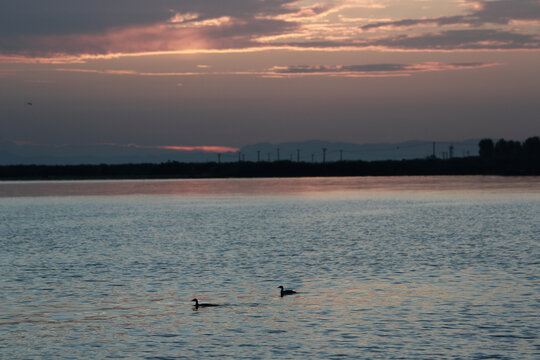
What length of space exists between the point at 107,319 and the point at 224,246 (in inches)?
1104

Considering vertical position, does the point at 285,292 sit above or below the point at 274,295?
above

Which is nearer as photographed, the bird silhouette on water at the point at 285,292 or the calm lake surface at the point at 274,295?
the calm lake surface at the point at 274,295

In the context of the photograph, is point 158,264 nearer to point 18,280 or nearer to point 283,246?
point 18,280

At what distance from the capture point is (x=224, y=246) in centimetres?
5597

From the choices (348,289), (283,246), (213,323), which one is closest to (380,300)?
(348,289)

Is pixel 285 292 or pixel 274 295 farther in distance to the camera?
pixel 274 295

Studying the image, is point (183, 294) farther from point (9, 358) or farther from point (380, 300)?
point (9, 358)

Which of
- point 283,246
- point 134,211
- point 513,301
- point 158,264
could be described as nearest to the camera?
point 513,301

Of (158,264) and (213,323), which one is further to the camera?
(158,264)

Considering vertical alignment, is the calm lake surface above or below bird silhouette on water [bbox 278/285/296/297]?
below

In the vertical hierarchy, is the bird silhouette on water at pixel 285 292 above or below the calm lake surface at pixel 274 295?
above

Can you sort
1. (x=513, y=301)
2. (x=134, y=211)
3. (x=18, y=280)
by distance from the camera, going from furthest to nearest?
(x=134, y=211), (x=18, y=280), (x=513, y=301)

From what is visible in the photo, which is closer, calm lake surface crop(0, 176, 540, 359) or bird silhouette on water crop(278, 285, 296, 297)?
calm lake surface crop(0, 176, 540, 359)

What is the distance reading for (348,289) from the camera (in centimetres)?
3384
